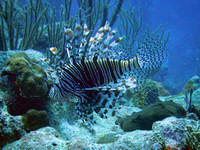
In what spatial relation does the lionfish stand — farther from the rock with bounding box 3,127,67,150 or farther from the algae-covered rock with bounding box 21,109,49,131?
the algae-covered rock with bounding box 21,109,49,131

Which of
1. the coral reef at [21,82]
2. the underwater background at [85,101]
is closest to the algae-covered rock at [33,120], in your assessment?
the underwater background at [85,101]

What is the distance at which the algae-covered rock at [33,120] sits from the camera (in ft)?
8.48

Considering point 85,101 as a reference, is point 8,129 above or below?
below

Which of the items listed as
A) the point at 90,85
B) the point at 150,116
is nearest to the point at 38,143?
the point at 90,85

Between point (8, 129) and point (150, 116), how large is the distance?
268cm

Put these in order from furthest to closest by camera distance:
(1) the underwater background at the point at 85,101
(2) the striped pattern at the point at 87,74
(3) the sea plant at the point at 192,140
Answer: (2) the striped pattern at the point at 87,74, (1) the underwater background at the point at 85,101, (3) the sea plant at the point at 192,140

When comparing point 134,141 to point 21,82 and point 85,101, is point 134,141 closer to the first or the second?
point 85,101

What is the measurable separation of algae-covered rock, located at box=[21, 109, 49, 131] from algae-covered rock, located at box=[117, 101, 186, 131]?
1824mm

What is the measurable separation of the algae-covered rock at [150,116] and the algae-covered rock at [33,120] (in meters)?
1.82

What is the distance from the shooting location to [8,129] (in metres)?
2.07

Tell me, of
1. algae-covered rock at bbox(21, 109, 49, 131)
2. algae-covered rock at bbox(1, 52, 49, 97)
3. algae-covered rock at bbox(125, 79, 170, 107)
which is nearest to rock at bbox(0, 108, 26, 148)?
algae-covered rock at bbox(21, 109, 49, 131)

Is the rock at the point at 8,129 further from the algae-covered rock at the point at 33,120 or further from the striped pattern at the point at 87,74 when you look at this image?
the striped pattern at the point at 87,74

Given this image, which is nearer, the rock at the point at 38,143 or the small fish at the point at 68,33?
the rock at the point at 38,143

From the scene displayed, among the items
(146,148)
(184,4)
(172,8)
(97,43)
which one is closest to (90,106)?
(146,148)
